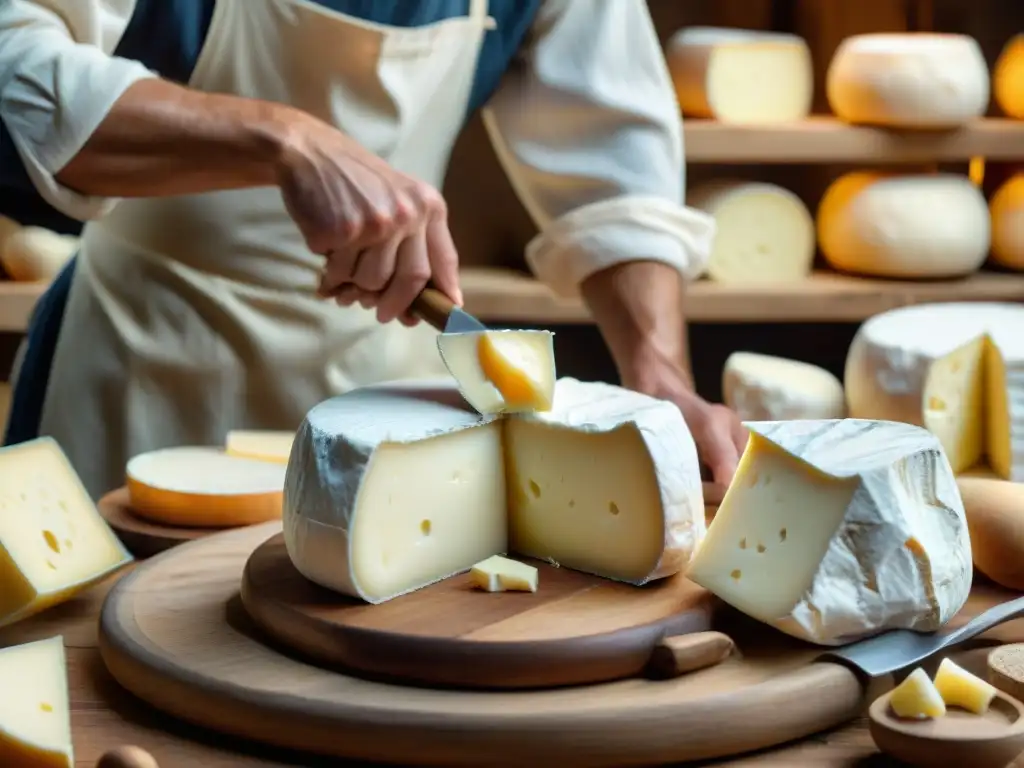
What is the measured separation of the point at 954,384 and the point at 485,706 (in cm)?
95

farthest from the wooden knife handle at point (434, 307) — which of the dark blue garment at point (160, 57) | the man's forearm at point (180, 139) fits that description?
the dark blue garment at point (160, 57)

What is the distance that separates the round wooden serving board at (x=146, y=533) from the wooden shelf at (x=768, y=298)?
96 centimetres

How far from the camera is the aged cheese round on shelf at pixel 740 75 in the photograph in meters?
2.42

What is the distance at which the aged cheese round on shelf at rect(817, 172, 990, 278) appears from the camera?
2391 millimetres

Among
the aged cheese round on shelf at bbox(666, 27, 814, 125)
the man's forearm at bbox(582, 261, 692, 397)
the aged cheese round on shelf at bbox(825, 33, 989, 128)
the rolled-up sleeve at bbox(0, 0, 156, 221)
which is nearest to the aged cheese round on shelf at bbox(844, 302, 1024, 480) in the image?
the man's forearm at bbox(582, 261, 692, 397)

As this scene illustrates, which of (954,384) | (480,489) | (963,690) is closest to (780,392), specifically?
(954,384)

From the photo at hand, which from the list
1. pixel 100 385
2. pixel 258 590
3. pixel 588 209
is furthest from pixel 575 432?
pixel 100 385

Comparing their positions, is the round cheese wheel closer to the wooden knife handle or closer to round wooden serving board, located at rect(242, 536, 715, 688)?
the wooden knife handle

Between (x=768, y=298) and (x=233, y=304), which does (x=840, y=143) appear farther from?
(x=233, y=304)

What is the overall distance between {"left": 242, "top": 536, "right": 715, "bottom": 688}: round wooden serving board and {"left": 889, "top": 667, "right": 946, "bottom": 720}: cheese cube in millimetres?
190

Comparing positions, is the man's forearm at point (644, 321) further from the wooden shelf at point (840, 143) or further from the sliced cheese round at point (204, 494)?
the wooden shelf at point (840, 143)

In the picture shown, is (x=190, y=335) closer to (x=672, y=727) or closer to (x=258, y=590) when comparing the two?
(x=258, y=590)

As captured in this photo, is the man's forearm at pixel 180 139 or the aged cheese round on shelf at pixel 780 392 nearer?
the man's forearm at pixel 180 139

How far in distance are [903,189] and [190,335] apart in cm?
124
